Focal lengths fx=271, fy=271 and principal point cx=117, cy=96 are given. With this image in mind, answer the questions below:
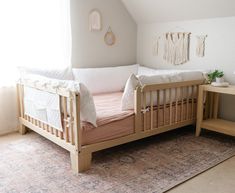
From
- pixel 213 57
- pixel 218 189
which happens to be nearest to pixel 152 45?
pixel 213 57

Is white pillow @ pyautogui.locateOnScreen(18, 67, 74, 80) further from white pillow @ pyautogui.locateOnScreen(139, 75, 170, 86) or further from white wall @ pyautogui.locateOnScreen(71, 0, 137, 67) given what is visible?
white pillow @ pyautogui.locateOnScreen(139, 75, 170, 86)

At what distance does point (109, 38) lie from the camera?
4352 mm

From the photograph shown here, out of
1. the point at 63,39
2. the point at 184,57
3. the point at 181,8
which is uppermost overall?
the point at 181,8

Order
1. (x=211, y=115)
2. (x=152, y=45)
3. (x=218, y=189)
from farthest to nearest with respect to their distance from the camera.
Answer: (x=152, y=45), (x=211, y=115), (x=218, y=189)

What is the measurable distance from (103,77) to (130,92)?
1214 millimetres

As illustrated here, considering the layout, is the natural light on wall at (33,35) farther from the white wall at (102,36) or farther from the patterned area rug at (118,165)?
the patterned area rug at (118,165)

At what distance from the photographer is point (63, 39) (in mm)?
3812

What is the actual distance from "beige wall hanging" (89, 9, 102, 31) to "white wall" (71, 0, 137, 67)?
63 millimetres

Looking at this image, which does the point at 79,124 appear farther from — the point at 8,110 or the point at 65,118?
the point at 8,110

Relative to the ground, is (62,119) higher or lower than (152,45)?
lower

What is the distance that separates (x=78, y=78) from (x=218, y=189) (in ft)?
7.63

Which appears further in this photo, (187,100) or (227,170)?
(187,100)

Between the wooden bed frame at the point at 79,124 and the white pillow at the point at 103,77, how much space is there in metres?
0.87

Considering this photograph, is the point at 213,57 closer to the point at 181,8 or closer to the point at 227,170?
the point at 181,8
